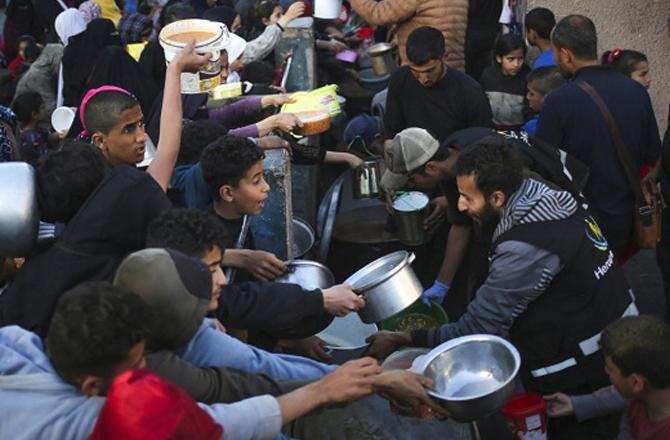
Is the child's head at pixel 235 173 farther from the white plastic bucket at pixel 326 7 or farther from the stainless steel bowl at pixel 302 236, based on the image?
the white plastic bucket at pixel 326 7

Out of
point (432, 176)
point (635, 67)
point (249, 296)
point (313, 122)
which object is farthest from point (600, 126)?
point (249, 296)

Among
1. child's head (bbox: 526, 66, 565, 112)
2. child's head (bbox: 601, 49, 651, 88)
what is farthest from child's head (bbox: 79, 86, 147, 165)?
child's head (bbox: 601, 49, 651, 88)

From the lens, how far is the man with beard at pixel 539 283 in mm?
3434

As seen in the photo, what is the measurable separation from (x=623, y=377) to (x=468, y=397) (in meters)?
0.66

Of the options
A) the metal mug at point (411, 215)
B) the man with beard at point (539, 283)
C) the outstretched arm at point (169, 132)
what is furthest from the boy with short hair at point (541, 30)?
the outstretched arm at point (169, 132)

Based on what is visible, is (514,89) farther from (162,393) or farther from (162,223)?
(162,393)

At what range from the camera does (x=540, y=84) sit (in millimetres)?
5449

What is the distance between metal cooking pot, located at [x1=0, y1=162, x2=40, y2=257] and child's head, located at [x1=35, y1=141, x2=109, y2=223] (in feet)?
0.14

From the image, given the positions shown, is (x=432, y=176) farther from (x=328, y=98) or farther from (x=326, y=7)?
(x=326, y=7)

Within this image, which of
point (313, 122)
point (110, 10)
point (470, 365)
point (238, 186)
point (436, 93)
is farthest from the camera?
point (110, 10)

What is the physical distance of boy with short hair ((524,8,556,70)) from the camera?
6044 millimetres

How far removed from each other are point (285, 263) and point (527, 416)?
3.93 ft

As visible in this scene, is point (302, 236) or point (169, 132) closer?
point (169, 132)

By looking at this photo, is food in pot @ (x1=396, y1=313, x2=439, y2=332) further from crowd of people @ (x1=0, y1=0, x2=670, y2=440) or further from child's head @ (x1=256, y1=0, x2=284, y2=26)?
child's head @ (x1=256, y1=0, x2=284, y2=26)
